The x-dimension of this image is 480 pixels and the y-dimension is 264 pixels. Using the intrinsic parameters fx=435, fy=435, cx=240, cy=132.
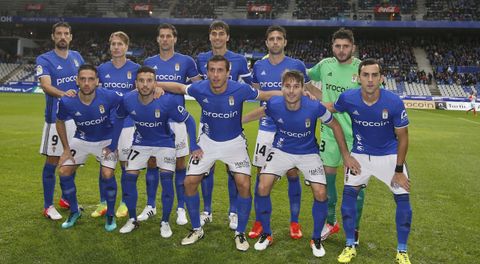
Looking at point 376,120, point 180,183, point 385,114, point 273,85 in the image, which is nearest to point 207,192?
point 180,183

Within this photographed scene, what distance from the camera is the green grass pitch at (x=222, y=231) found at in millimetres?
4887

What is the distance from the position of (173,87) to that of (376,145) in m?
2.71

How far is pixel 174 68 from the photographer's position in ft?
20.7

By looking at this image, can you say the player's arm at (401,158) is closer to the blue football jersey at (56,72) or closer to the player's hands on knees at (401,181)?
the player's hands on knees at (401,181)

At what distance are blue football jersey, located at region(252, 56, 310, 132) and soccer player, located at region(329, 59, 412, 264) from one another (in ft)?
3.52

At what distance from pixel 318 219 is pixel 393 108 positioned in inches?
60.7

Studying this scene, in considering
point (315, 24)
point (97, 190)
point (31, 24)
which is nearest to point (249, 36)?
point (315, 24)

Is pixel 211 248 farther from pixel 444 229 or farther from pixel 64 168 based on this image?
pixel 444 229

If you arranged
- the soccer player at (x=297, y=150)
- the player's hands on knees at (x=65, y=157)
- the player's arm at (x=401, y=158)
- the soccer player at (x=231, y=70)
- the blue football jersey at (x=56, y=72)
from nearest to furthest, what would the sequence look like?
the player's arm at (x=401, y=158) → the soccer player at (x=297, y=150) → the player's hands on knees at (x=65, y=157) → the soccer player at (x=231, y=70) → the blue football jersey at (x=56, y=72)

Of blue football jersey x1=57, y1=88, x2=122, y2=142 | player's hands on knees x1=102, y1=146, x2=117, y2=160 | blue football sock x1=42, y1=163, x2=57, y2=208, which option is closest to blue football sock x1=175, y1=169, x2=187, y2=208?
player's hands on knees x1=102, y1=146, x2=117, y2=160

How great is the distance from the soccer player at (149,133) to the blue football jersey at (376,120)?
196 centimetres

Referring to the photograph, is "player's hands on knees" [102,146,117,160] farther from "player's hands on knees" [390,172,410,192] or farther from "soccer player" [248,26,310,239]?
"player's hands on knees" [390,172,410,192]

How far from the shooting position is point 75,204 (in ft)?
19.2

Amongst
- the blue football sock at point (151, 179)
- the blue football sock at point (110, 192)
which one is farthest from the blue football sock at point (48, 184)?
the blue football sock at point (151, 179)
